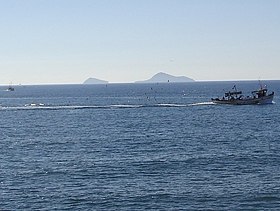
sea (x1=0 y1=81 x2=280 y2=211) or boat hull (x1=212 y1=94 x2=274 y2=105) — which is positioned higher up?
boat hull (x1=212 y1=94 x2=274 y2=105)

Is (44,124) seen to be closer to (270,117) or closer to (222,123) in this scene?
(222,123)

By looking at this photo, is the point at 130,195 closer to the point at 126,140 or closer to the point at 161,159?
the point at 161,159

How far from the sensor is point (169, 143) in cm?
8425

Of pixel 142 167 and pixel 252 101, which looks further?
pixel 252 101

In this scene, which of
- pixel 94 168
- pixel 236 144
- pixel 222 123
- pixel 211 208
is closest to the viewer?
pixel 211 208

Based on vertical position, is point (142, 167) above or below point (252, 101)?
below

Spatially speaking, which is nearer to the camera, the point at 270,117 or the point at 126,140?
the point at 126,140

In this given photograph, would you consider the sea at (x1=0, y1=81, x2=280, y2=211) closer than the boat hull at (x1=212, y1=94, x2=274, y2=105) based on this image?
Yes

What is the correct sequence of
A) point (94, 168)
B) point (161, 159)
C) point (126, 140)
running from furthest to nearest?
point (126, 140)
point (161, 159)
point (94, 168)

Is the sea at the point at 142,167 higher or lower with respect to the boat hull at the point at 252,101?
lower

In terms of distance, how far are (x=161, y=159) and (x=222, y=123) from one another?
5257cm

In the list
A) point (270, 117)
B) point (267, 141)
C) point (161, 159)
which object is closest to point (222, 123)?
point (270, 117)

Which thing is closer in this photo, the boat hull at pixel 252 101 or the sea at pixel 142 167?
the sea at pixel 142 167

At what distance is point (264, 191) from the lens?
5106 centimetres
